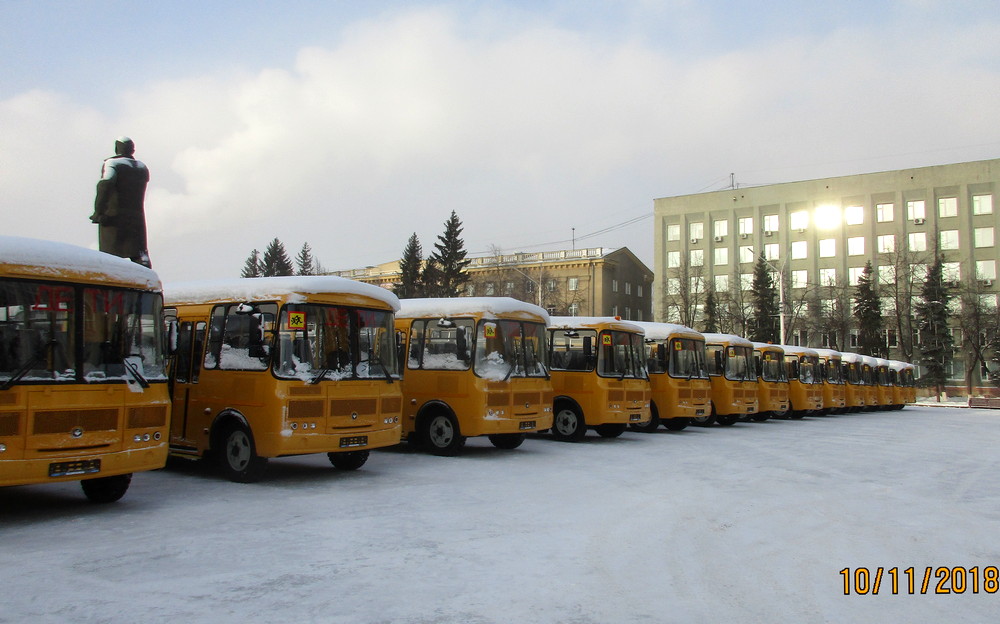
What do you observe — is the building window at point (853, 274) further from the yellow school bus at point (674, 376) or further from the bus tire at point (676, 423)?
the yellow school bus at point (674, 376)

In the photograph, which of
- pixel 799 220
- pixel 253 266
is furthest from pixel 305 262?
pixel 799 220

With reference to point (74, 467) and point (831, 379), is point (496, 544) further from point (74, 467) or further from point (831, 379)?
point (831, 379)

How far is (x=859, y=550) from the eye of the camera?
752cm

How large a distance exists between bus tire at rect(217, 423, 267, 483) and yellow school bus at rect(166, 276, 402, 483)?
15 mm

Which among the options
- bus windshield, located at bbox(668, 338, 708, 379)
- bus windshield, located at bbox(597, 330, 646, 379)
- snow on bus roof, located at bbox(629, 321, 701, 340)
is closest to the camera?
bus windshield, located at bbox(597, 330, 646, 379)

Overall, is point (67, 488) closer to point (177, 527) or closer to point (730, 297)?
point (177, 527)

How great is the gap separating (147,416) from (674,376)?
1482 centimetres

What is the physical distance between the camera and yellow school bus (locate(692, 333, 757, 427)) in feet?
78.7

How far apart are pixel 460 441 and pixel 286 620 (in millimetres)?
9491

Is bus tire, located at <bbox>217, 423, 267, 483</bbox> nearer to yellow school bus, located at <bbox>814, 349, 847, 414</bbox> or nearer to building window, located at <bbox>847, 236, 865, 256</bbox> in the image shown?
yellow school bus, located at <bbox>814, 349, 847, 414</bbox>

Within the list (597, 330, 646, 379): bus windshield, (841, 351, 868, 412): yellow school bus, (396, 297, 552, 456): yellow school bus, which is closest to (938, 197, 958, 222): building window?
(841, 351, 868, 412): yellow school bus

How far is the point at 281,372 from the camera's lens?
35.4ft

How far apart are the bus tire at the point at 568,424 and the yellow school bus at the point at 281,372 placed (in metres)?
6.79

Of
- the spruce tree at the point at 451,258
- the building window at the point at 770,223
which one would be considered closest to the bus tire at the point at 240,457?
the spruce tree at the point at 451,258
